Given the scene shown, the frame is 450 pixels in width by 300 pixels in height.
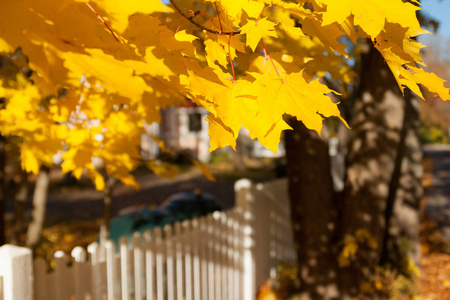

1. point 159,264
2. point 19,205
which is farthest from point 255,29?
point 19,205

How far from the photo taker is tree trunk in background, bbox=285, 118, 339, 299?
12.8ft

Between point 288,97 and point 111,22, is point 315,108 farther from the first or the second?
point 111,22

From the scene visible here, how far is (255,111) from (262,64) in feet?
1.13

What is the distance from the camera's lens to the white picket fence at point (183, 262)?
2246 mm

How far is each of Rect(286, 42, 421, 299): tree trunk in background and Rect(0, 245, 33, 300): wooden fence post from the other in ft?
8.18

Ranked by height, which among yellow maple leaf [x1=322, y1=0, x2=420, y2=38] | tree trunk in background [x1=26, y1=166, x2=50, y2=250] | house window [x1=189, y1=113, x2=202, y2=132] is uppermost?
house window [x1=189, y1=113, x2=202, y2=132]

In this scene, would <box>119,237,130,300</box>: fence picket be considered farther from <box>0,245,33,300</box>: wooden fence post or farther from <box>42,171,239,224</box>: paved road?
<box>42,171,239,224</box>: paved road

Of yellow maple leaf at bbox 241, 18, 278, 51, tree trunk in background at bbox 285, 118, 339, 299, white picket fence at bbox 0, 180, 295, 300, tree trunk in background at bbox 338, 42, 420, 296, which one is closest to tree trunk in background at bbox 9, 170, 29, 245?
white picket fence at bbox 0, 180, 295, 300

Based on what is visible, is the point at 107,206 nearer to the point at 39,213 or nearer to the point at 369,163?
the point at 39,213

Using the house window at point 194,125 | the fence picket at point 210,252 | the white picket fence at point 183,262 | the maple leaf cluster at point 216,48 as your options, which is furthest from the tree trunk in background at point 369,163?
the house window at point 194,125

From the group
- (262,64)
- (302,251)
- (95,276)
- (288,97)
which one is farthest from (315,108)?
(302,251)

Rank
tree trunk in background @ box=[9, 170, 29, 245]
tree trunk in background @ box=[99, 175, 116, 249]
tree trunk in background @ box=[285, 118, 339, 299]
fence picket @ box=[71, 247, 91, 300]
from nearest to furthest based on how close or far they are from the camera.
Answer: fence picket @ box=[71, 247, 91, 300], tree trunk in background @ box=[285, 118, 339, 299], tree trunk in background @ box=[9, 170, 29, 245], tree trunk in background @ box=[99, 175, 116, 249]

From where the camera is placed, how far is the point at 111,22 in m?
1.22

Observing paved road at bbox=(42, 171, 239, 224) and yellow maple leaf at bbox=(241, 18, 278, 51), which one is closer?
yellow maple leaf at bbox=(241, 18, 278, 51)
